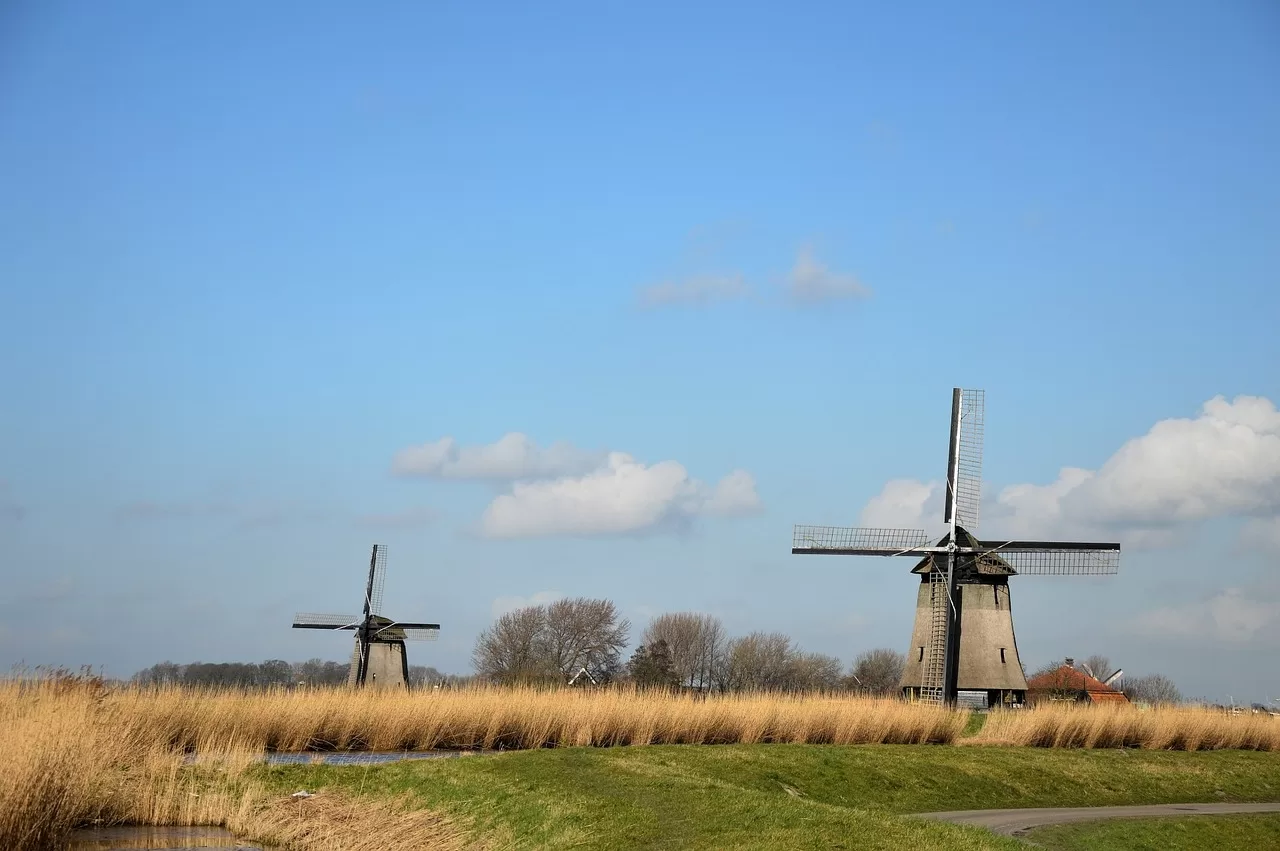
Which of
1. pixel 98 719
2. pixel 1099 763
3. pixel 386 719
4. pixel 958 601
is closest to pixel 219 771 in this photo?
pixel 98 719

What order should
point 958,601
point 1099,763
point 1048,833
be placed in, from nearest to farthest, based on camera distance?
point 1048,833 → point 1099,763 → point 958,601

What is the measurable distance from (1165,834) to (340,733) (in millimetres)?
14538

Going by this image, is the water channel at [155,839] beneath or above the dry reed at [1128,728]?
beneath

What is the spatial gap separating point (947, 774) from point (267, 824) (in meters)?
12.7

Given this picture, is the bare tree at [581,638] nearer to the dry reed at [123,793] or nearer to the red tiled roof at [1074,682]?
the red tiled roof at [1074,682]

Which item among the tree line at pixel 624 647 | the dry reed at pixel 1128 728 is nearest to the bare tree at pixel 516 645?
the tree line at pixel 624 647

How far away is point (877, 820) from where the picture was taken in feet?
48.2

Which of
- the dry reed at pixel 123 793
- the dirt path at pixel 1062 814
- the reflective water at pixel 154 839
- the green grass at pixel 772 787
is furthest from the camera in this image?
the dirt path at pixel 1062 814

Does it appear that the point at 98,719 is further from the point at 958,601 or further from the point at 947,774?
the point at 958,601

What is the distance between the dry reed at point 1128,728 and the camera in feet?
96.3

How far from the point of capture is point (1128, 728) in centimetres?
3086

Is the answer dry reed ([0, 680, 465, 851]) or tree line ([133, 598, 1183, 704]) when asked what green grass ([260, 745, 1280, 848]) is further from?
tree line ([133, 598, 1183, 704])

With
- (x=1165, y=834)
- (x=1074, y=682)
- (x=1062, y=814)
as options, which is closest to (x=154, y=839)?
(x=1062, y=814)

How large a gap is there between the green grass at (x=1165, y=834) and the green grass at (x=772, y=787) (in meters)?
2.65
